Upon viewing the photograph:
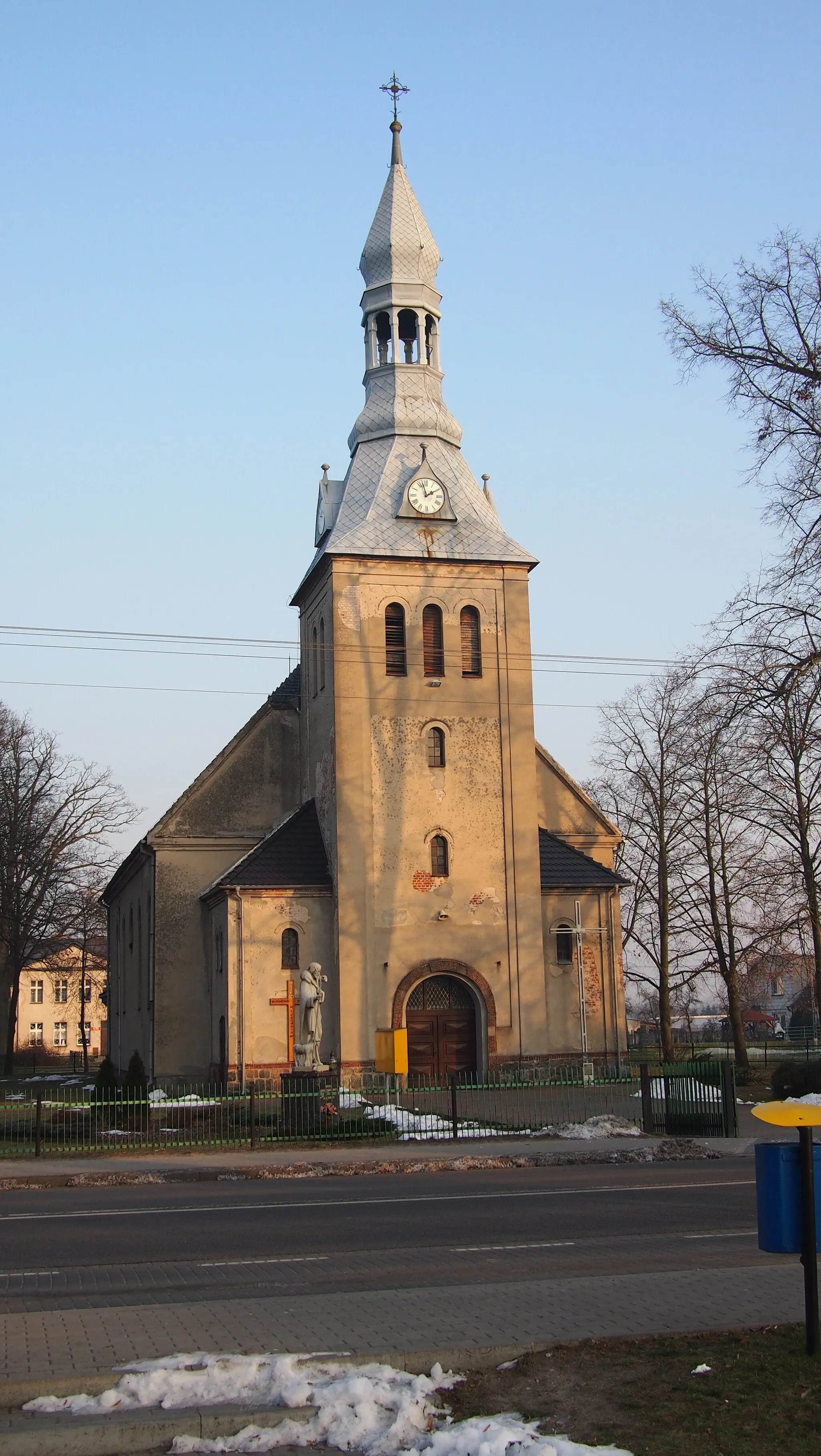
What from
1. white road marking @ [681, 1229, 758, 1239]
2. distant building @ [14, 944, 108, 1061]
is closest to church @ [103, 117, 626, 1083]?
white road marking @ [681, 1229, 758, 1239]

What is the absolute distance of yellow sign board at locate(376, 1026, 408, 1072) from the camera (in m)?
32.6

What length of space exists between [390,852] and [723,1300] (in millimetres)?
25656

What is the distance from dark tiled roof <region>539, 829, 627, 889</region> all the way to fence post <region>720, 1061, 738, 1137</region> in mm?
13191

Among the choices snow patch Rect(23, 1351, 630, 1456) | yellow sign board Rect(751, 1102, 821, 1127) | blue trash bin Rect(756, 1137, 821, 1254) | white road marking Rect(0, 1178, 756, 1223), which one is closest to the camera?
snow patch Rect(23, 1351, 630, 1456)

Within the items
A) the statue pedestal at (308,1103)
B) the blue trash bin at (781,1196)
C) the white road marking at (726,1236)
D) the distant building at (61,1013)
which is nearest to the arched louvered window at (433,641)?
the statue pedestal at (308,1103)

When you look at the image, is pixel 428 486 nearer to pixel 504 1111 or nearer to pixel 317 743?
pixel 317 743

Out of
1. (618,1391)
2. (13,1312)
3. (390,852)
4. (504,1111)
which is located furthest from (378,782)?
(618,1391)

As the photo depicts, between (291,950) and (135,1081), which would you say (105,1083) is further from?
(291,950)

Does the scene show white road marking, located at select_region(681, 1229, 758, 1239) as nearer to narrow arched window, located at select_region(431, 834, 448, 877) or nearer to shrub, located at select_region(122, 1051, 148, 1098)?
shrub, located at select_region(122, 1051, 148, 1098)

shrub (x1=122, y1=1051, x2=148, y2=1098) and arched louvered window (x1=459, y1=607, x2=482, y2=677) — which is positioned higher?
arched louvered window (x1=459, y1=607, x2=482, y2=677)

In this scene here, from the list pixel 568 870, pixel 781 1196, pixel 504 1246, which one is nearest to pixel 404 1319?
pixel 781 1196

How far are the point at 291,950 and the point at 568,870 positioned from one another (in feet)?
25.5

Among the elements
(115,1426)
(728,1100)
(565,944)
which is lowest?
(728,1100)

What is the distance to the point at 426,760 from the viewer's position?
35062 mm
